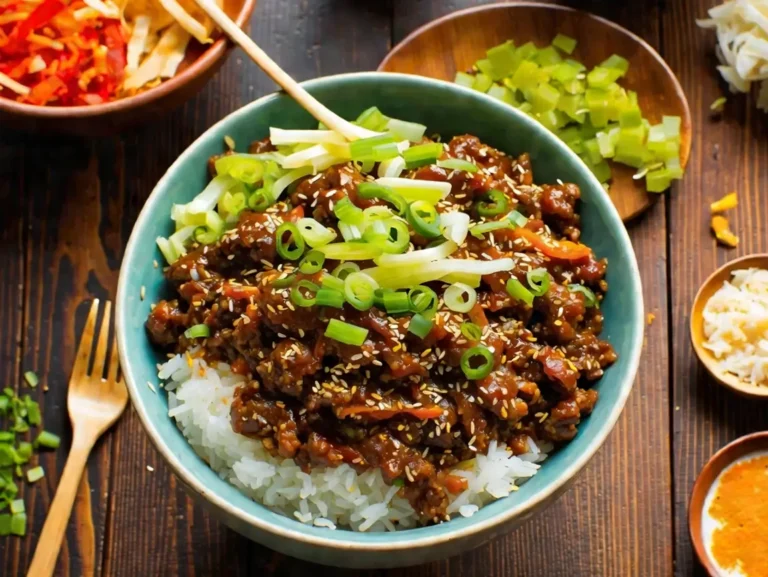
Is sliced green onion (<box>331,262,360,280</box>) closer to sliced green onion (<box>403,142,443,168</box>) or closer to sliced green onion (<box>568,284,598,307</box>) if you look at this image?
sliced green onion (<box>403,142,443,168</box>)

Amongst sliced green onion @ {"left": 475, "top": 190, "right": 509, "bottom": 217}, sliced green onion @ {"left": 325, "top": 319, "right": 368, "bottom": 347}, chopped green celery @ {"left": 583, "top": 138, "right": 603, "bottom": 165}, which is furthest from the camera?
chopped green celery @ {"left": 583, "top": 138, "right": 603, "bottom": 165}

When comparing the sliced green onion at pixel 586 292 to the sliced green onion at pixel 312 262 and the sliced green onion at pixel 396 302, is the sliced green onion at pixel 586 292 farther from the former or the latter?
the sliced green onion at pixel 312 262

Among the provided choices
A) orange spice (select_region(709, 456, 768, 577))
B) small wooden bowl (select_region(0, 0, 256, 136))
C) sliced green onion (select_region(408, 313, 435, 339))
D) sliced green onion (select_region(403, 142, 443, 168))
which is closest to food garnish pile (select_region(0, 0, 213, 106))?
small wooden bowl (select_region(0, 0, 256, 136))

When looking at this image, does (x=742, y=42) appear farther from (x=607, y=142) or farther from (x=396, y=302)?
(x=396, y=302)

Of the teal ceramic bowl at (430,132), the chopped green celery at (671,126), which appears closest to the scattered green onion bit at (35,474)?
the teal ceramic bowl at (430,132)

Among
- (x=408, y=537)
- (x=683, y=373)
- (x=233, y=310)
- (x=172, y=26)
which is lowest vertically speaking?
(x=683, y=373)

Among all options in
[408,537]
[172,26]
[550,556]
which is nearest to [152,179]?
[172,26]

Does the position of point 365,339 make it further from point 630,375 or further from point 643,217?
point 643,217
